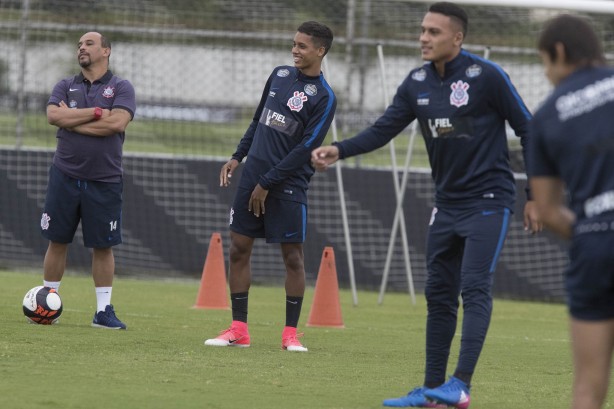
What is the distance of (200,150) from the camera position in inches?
680

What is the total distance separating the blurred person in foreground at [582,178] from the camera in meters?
3.90

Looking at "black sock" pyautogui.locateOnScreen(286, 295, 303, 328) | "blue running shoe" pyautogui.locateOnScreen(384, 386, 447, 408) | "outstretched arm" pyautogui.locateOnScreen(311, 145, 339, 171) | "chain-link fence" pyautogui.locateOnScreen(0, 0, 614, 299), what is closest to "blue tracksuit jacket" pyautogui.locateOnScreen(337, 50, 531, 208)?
"outstretched arm" pyautogui.locateOnScreen(311, 145, 339, 171)

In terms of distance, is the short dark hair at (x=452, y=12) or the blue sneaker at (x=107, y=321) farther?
the blue sneaker at (x=107, y=321)

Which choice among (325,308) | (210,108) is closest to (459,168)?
(325,308)

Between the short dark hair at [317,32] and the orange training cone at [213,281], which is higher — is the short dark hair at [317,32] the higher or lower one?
the higher one

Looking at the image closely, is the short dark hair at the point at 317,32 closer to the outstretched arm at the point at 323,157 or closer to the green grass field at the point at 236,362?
the green grass field at the point at 236,362

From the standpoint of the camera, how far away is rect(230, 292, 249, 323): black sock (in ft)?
26.8

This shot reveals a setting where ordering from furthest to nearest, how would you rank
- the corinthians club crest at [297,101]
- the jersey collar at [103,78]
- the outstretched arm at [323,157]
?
the jersey collar at [103,78]
the corinthians club crest at [297,101]
the outstretched arm at [323,157]

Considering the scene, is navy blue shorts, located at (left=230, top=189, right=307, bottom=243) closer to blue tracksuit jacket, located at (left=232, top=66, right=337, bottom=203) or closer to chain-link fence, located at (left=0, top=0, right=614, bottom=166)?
blue tracksuit jacket, located at (left=232, top=66, right=337, bottom=203)

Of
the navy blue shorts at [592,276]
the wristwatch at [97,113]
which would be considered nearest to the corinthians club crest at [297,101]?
the wristwatch at [97,113]

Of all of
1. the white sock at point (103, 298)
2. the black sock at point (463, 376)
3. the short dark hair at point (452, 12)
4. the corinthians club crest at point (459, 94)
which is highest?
the short dark hair at point (452, 12)

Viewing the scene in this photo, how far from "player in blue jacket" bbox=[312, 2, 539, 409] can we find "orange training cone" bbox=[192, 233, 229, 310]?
5.34 metres

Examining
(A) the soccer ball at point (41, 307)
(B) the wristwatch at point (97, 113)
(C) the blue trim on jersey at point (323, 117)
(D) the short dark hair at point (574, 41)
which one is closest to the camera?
(D) the short dark hair at point (574, 41)

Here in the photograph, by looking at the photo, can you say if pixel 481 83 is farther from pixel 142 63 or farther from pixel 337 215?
pixel 142 63
